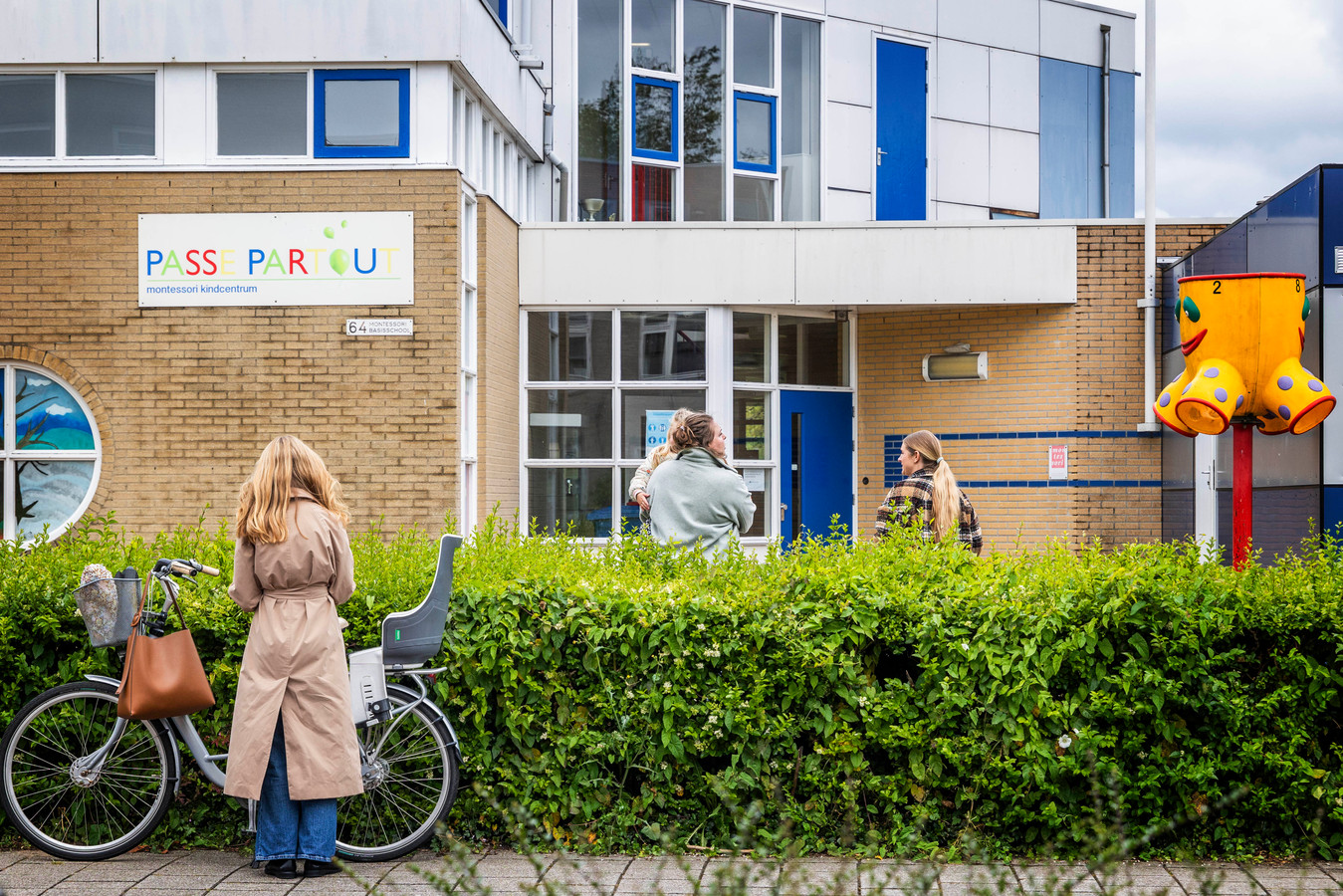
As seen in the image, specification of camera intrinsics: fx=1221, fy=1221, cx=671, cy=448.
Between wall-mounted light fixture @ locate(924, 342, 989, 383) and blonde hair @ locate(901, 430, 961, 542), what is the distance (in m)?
7.48

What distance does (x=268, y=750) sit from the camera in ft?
15.4

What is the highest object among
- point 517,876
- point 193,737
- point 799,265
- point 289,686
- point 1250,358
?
point 799,265

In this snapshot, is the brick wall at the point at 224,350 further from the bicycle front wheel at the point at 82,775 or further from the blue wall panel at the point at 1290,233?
the blue wall panel at the point at 1290,233

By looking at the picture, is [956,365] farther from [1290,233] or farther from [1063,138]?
[1063,138]

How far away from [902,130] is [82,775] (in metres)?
15.7

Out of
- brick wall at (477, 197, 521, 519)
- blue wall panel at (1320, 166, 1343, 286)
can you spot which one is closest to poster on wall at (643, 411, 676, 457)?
brick wall at (477, 197, 521, 519)

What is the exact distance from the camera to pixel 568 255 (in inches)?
540

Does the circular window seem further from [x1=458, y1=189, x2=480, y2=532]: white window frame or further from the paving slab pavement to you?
the paving slab pavement

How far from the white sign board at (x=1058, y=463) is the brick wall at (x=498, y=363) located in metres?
6.11

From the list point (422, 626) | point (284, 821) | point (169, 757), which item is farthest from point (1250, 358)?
point (169, 757)

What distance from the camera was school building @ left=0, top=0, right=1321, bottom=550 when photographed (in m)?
11.1

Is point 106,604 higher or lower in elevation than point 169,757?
higher

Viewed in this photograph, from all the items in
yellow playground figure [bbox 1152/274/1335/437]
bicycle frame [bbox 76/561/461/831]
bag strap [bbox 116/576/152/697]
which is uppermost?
yellow playground figure [bbox 1152/274/1335/437]

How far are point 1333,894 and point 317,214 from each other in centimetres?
960
